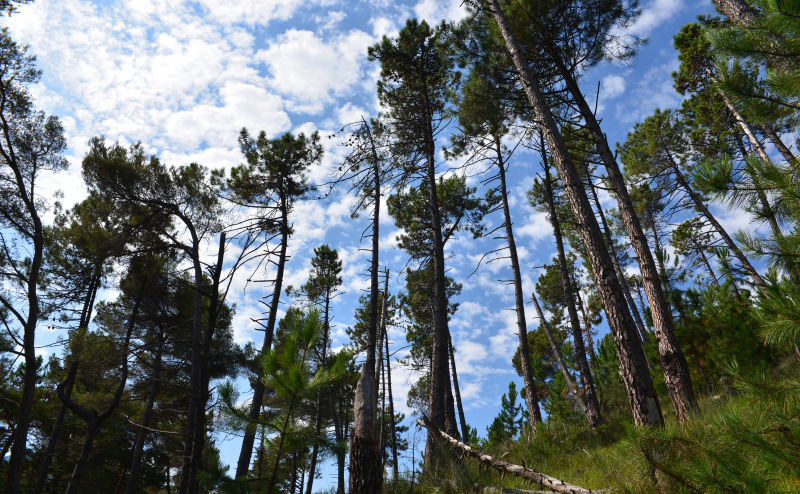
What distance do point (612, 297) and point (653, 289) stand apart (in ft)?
6.95

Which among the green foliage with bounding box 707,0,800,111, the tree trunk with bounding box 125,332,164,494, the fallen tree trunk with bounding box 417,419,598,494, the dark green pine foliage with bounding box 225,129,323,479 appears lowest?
the fallen tree trunk with bounding box 417,419,598,494

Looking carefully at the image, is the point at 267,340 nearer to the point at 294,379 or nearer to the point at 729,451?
the point at 294,379

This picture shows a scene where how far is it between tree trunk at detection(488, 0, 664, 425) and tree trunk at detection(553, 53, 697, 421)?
0.69 metres

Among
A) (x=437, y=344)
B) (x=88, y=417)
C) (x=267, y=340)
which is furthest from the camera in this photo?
(x=267, y=340)

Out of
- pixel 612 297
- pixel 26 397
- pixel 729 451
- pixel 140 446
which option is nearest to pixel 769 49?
pixel 612 297

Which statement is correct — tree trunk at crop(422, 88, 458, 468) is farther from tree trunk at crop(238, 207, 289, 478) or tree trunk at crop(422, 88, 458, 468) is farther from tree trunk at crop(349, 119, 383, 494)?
tree trunk at crop(238, 207, 289, 478)

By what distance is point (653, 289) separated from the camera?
20.5 feet

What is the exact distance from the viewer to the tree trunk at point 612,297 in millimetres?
4273

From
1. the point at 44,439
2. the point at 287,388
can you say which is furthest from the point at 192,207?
the point at 44,439

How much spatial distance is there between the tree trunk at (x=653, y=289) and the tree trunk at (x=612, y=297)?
0.69 meters

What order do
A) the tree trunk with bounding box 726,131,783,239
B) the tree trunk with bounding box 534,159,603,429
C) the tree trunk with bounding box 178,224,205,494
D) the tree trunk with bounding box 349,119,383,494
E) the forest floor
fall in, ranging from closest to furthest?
1. the forest floor
2. the tree trunk with bounding box 726,131,783,239
3. the tree trunk with bounding box 349,119,383,494
4. the tree trunk with bounding box 178,224,205,494
5. the tree trunk with bounding box 534,159,603,429

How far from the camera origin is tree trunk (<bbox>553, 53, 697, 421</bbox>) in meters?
5.00

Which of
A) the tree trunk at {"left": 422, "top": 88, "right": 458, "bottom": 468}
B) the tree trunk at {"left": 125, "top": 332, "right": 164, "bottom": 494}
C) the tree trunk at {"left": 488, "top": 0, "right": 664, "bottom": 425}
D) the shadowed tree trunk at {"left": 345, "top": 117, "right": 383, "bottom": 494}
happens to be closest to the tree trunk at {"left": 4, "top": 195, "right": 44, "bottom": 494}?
the tree trunk at {"left": 125, "top": 332, "right": 164, "bottom": 494}

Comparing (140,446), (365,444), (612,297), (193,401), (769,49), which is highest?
(769,49)
